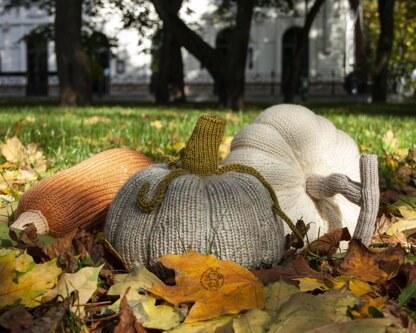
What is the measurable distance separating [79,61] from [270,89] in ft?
75.9

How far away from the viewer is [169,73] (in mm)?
19094

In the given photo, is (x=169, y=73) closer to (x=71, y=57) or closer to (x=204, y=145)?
(x=71, y=57)

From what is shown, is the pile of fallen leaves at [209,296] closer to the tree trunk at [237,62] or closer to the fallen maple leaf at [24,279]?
the fallen maple leaf at [24,279]

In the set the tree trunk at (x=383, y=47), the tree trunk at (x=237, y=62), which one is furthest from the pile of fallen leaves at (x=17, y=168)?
the tree trunk at (x=383, y=47)

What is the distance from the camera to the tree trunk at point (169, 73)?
739 inches

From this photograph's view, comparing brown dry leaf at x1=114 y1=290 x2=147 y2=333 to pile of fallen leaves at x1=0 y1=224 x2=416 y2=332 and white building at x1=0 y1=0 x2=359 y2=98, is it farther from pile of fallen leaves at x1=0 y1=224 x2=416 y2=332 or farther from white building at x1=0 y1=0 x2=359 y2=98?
white building at x1=0 y1=0 x2=359 y2=98

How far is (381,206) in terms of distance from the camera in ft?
9.61

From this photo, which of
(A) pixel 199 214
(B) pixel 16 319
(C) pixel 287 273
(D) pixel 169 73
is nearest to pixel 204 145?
(A) pixel 199 214

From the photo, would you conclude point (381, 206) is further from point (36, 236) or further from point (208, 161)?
point (36, 236)

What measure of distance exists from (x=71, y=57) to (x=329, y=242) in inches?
529

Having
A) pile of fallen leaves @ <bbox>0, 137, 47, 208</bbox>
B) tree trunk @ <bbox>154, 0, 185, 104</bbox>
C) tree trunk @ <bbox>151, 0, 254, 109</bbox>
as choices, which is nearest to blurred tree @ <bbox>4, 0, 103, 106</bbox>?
tree trunk @ <bbox>151, 0, 254, 109</bbox>

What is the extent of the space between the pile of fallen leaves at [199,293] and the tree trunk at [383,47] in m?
21.7

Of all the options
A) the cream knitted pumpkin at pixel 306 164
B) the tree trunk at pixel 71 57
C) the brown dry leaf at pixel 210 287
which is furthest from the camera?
the tree trunk at pixel 71 57

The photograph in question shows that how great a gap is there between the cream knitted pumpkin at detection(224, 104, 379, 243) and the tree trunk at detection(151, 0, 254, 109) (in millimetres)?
11341
